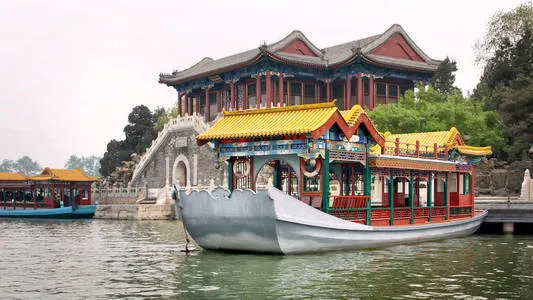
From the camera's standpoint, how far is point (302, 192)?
17547mm

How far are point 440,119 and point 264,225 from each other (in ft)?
75.7

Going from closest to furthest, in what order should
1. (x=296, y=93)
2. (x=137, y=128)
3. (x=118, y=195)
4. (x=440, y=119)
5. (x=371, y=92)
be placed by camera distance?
(x=440, y=119)
(x=118, y=195)
(x=371, y=92)
(x=296, y=93)
(x=137, y=128)

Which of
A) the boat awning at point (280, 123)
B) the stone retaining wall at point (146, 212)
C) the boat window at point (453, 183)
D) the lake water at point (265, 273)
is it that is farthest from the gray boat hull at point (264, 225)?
the stone retaining wall at point (146, 212)

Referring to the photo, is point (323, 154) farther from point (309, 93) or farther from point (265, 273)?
point (309, 93)

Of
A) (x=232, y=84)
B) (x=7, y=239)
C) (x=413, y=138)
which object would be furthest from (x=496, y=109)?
(x=7, y=239)

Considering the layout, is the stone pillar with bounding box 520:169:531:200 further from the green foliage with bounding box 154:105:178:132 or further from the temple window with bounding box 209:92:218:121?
the green foliage with bounding box 154:105:178:132

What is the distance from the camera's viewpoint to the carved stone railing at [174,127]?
131 feet

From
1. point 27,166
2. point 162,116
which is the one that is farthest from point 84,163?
point 162,116

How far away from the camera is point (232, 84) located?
44.2 meters

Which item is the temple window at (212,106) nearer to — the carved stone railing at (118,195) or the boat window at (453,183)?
the carved stone railing at (118,195)

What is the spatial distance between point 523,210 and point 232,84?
23.9m

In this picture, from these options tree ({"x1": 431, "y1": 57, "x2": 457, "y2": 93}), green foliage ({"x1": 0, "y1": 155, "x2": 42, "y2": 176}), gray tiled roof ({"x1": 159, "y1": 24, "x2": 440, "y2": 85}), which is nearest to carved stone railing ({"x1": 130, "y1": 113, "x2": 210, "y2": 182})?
gray tiled roof ({"x1": 159, "y1": 24, "x2": 440, "y2": 85})

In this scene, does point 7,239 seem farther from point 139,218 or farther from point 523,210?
point 523,210

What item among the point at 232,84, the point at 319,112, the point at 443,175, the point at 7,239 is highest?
the point at 232,84
